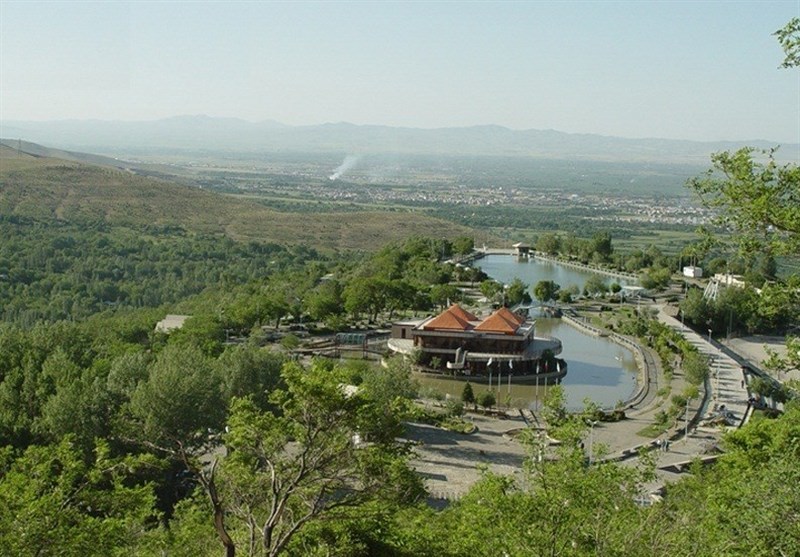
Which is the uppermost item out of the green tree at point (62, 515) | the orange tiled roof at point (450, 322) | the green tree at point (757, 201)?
the green tree at point (757, 201)

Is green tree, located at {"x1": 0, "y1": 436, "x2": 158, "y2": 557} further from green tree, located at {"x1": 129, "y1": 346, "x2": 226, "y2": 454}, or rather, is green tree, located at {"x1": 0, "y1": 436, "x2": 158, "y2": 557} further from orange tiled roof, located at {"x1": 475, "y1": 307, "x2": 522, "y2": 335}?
orange tiled roof, located at {"x1": 475, "y1": 307, "x2": 522, "y2": 335}

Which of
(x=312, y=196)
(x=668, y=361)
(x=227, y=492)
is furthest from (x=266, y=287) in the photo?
(x=312, y=196)

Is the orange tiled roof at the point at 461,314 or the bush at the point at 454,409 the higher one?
the orange tiled roof at the point at 461,314

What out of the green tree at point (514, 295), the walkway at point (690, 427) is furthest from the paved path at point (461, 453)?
the green tree at point (514, 295)

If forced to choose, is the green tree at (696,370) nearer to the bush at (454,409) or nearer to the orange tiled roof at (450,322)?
the orange tiled roof at (450,322)

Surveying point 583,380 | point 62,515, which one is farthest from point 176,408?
point 583,380

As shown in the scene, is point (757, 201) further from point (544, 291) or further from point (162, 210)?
point (162, 210)

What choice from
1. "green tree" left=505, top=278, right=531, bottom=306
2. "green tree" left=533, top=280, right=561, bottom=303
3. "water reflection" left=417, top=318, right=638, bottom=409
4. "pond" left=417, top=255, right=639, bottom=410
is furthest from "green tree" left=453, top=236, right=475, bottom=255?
"water reflection" left=417, top=318, right=638, bottom=409
